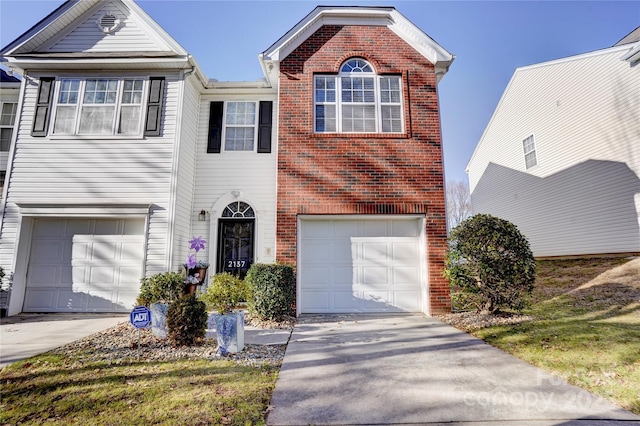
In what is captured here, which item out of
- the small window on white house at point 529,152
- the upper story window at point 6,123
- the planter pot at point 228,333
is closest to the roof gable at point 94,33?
the upper story window at point 6,123

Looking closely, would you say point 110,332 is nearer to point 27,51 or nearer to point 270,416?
point 270,416

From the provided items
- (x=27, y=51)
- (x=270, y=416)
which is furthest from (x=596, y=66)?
(x=27, y=51)

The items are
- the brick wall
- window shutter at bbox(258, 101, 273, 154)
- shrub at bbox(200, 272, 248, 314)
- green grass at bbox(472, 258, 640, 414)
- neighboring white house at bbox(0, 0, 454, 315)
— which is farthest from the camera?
window shutter at bbox(258, 101, 273, 154)

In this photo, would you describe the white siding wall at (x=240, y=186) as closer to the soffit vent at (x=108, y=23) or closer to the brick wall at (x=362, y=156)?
the brick wall at (x=362, y=156)

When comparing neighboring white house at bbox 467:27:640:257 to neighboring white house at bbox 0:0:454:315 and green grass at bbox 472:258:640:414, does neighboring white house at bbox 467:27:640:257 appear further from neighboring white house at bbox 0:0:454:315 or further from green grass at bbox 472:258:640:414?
neighboring white house at bbox 0:0:454:315

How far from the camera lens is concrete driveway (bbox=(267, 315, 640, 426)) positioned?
2756mm

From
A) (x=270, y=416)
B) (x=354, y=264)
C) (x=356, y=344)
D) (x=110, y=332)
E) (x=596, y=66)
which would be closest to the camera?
(x=270, y=416)

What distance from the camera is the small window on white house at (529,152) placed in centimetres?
1400

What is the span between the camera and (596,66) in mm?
11344

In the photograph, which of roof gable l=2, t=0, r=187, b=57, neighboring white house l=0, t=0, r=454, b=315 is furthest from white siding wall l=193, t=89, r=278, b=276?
roof gable l=2, t=0, r=187, b=57

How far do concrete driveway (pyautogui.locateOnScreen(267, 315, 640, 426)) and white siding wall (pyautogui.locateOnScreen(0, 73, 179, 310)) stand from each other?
5.23 metres

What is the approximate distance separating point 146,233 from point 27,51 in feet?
19.9

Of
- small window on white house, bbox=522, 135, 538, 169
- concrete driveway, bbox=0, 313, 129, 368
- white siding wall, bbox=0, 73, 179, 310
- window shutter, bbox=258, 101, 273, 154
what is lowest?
concrete driveway, bbox=0, 313, 129, 368

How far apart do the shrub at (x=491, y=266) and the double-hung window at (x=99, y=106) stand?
27.4 ft
